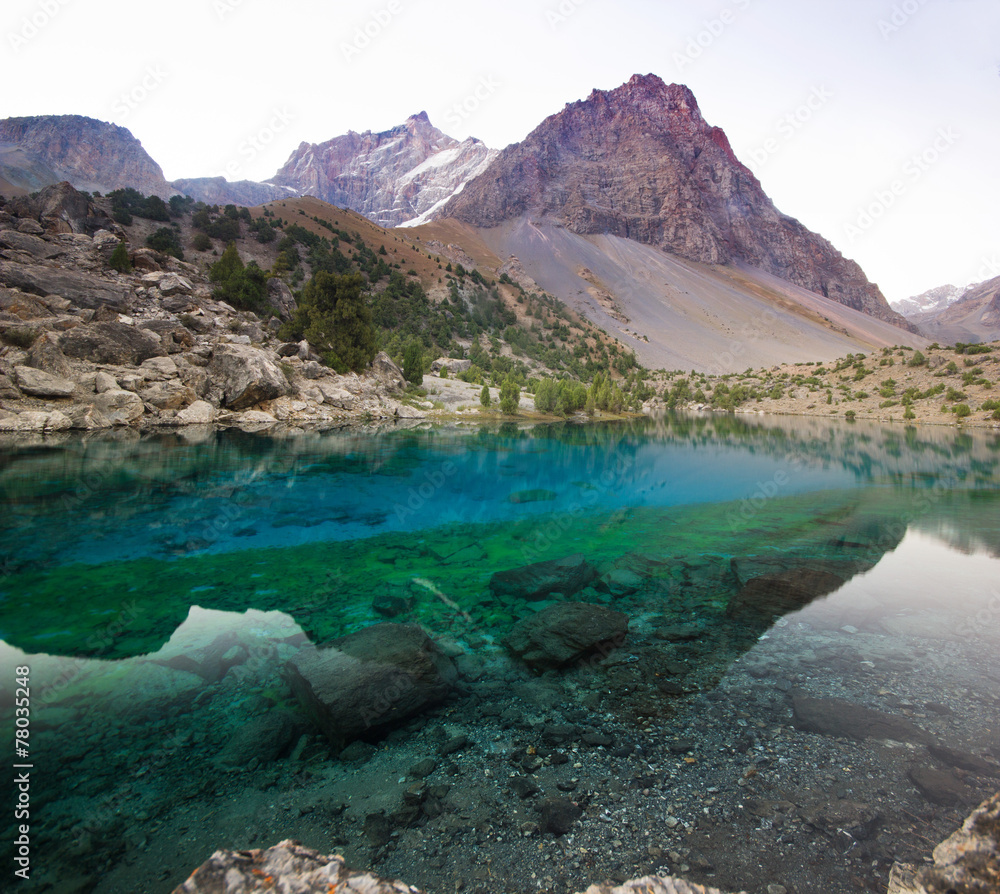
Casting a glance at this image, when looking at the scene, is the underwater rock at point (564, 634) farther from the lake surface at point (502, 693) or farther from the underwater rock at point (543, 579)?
the underwater rock at point (543, 579)

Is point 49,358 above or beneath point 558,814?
above

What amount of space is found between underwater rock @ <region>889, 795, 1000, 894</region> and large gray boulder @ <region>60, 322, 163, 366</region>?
37.0m

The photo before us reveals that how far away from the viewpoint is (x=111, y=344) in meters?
28.2

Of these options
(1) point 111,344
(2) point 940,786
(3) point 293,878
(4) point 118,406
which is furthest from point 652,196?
(3) point 293,878

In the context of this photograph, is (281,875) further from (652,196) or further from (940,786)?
(652,196)

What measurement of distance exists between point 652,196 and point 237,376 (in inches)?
7383

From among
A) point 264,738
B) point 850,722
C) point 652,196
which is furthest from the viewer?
point 652,196

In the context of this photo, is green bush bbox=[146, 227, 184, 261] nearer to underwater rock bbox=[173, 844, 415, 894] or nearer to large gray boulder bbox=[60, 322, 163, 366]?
large gray boulder bbox=[60, 322, 163, 366]

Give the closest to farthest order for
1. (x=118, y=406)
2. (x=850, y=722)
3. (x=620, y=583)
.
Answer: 1. (x=850, y=722)
2. (x=620, y=583)
3. (x=118, y=406)

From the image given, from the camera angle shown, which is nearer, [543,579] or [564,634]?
[564,634]

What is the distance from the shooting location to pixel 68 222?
45250 millimetres

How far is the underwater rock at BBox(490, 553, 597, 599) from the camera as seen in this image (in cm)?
825

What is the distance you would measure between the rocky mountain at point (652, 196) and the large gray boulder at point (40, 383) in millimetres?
169454

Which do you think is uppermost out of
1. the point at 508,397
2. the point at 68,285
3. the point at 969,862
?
the point at 68,285
